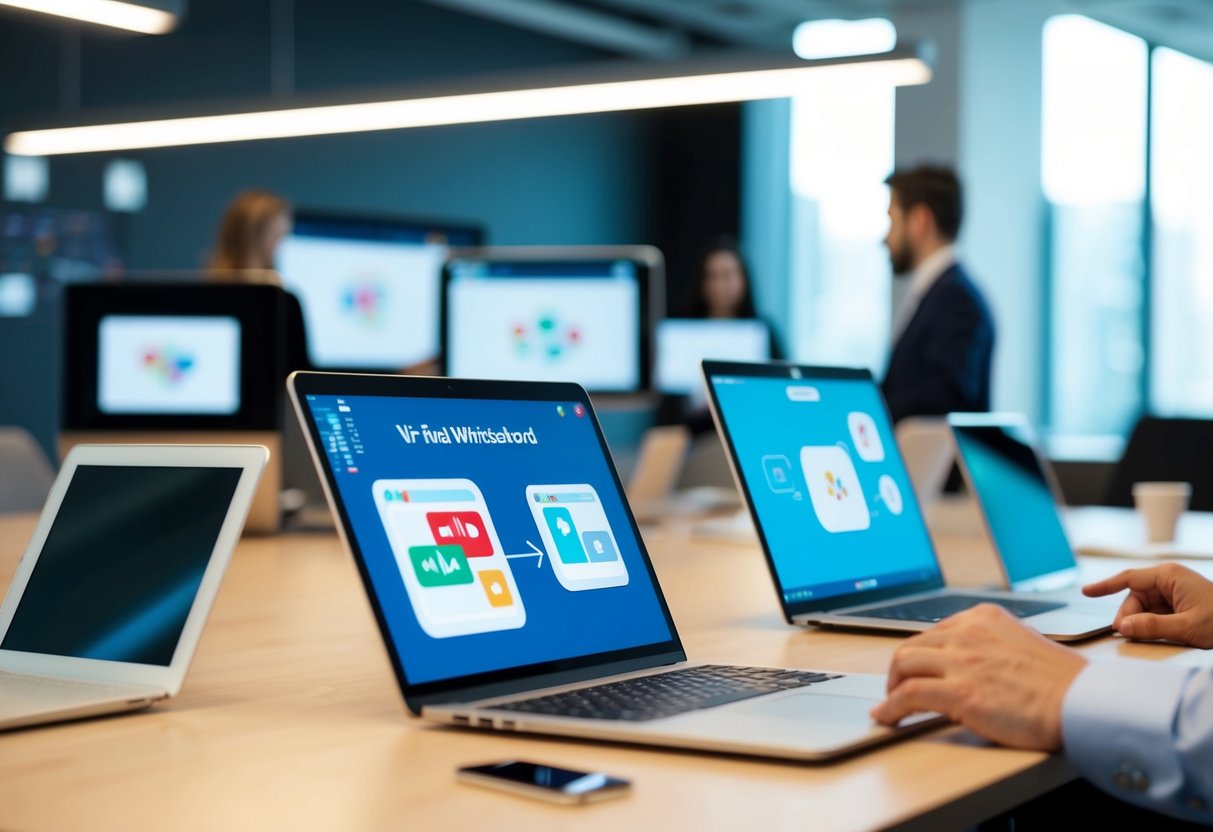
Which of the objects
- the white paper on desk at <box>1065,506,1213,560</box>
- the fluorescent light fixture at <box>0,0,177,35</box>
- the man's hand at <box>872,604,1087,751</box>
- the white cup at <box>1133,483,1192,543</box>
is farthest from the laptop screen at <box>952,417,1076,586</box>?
the fluorescent light fixture at <box>0,0,177,35</box>

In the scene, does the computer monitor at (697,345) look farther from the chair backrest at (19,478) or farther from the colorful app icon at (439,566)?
the colorful app icon at (439,566)

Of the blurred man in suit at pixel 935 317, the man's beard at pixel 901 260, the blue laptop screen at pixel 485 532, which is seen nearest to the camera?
the blue laptop screen at pixel 485 532

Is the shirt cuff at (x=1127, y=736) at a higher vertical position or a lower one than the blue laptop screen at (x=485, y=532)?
lower

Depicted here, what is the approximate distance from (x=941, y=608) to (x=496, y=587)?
2.05ft

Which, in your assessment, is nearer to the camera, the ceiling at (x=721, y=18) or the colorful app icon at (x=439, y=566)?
the colorful app icon at (x=439, y=566)

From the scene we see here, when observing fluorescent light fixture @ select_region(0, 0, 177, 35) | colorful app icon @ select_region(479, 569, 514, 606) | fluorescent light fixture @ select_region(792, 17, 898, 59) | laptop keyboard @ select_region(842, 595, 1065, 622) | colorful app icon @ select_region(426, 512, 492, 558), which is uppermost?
fluorescent light fixture @ select_region(792, 17, 898, 59)

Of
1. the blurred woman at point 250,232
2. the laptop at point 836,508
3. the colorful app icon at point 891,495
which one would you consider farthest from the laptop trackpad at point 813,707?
the blurred woman at point 250,232

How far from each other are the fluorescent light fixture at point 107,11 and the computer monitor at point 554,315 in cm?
87

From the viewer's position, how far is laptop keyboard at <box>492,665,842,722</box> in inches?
39.4

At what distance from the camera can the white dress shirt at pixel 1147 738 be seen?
93 centimetres

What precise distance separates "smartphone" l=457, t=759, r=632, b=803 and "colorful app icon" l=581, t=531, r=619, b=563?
0.35 m

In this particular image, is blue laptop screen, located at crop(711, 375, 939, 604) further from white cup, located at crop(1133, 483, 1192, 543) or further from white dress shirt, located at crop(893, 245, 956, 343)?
white dress shirt, located at crop(893, 245, 956, 343)

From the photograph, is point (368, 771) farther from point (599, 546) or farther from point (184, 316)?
point (184, 316)

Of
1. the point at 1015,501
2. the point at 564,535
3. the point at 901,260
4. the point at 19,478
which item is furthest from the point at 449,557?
the point at 901,260
